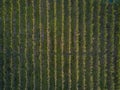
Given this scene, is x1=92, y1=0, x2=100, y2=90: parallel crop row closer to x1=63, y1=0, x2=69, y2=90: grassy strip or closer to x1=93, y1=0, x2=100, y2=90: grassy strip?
x1=93, y1=0, x2=100, y2=90: grassy strip

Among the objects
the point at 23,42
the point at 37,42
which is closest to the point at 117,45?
the point at 37,42

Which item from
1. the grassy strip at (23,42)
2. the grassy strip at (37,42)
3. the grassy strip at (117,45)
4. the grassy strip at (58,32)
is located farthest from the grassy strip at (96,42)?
the grassy strip at (23,42)

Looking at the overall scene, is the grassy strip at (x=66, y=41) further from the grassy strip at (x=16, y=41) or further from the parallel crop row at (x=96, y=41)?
the grassy strip at (x=16, y=41)

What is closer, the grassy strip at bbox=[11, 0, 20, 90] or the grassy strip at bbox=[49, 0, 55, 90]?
the grassy strip at bbox=[49, 0, 55, 90]

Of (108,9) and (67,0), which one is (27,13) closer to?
(67,0)

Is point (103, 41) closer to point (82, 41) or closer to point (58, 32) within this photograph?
point (82, 41)

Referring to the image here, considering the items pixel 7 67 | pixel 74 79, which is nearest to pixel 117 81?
pixel 74 79

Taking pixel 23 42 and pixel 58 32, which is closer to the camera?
pixel 58 32

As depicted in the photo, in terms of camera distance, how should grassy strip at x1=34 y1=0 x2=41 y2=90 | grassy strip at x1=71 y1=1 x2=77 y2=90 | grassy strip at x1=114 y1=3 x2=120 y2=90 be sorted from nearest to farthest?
grassy strip at x1=114 y1=3 x2=120 y2=90 < grassy strip at x1=71 y1=1 x2=77 y2=90 < grassy strip at x1=34 y1=0 x2=41 y2=90

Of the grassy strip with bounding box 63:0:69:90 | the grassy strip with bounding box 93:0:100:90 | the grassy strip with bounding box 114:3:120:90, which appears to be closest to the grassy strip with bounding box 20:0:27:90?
the grassy strip with bounding box 63:0:69:90
